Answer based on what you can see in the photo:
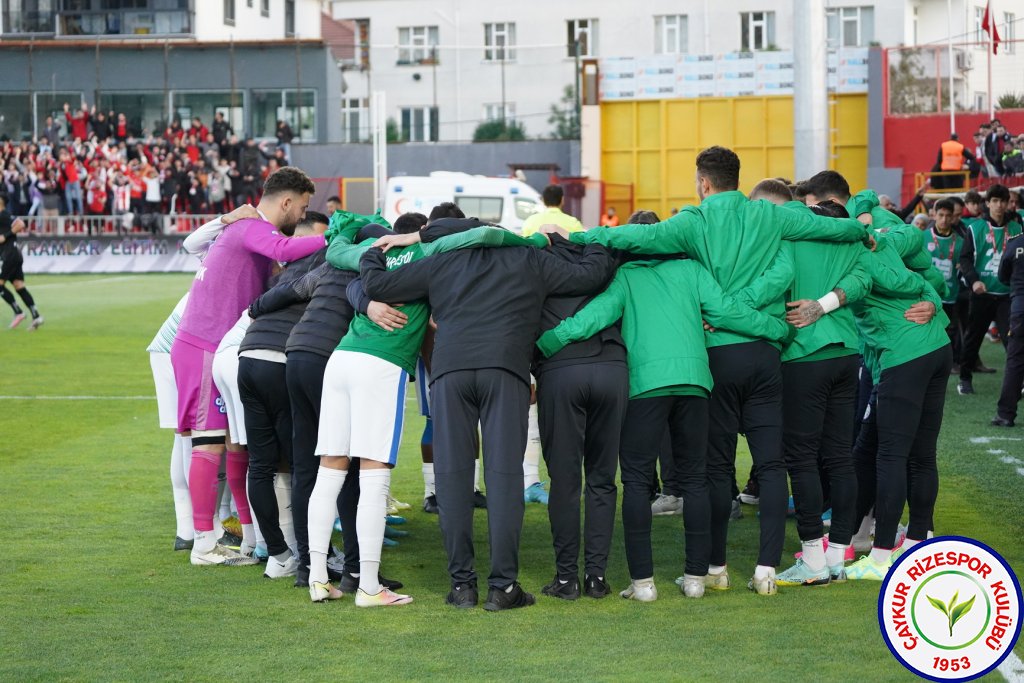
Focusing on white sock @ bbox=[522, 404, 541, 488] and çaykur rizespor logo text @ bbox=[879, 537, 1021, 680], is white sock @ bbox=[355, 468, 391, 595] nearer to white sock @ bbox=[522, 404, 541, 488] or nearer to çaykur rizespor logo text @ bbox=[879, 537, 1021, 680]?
white sock @ bbox=[522, 404, 541, 488]

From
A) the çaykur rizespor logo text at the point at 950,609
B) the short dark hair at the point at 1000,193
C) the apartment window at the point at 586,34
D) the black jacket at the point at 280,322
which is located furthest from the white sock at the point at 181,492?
the apartment window at the point at 586,34

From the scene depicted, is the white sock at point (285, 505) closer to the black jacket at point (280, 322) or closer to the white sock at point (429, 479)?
the black jacket at point (280, 322)

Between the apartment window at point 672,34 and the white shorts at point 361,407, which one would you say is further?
the apartment window at point 672,34

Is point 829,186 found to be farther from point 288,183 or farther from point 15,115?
point 15,115

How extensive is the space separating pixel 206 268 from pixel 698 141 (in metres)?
32.6

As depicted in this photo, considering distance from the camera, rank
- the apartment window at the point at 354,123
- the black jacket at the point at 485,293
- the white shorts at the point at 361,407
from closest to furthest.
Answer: the black jacket at the point at 485,293, the white shorts at the point at 361,407, the apartment window at the point at 354,123

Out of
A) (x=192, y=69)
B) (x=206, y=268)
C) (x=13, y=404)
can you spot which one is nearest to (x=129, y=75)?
(x=192, y=69)

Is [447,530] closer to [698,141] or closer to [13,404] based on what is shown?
[13,404]

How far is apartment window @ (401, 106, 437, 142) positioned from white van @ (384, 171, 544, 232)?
22.4 metres

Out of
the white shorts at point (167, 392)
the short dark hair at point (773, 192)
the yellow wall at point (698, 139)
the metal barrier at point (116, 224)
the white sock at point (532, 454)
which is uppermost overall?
the yellow wall at point (698, 139)

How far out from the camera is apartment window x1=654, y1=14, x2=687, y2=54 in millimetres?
50875

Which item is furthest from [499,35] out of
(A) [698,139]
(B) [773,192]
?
(B) [773,192]

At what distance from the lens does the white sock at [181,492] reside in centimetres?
753

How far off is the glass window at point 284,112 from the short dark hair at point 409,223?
39593 mm
